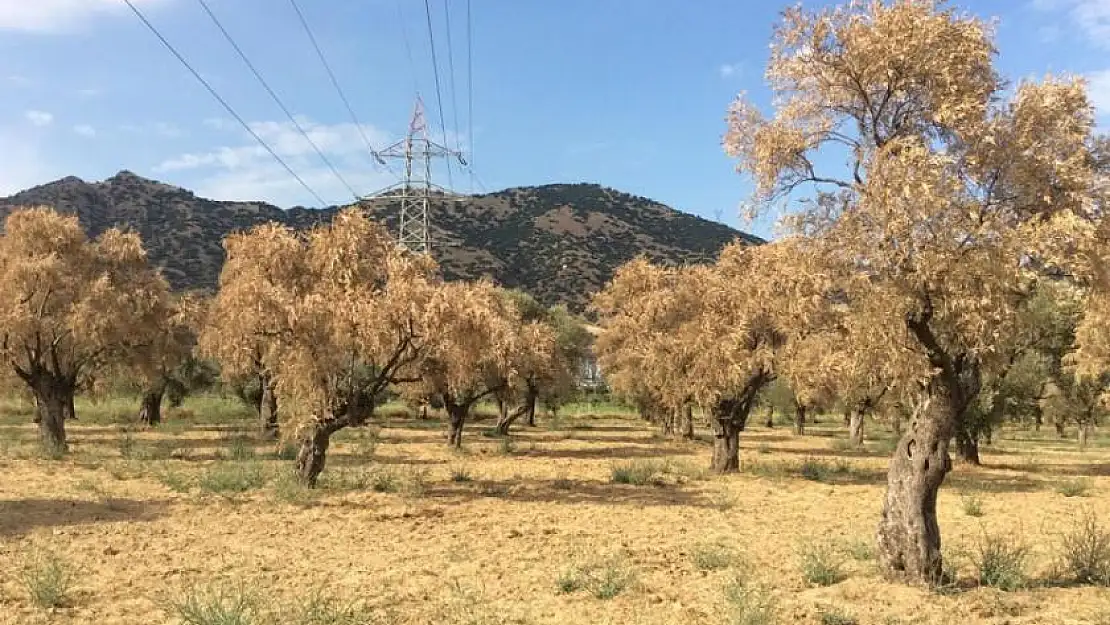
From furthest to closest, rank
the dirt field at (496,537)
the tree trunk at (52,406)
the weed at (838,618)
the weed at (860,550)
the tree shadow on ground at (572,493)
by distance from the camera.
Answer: the tree trunk at (52,406), the tree shadow on ground at (572,493), the weed at (860,550), the dirt field at (496,537), the weed at (838,618)

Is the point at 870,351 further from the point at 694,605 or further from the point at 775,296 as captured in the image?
the point at 694,605

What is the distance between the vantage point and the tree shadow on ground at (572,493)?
18.9m

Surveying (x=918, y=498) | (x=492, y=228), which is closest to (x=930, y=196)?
(x=918, y=498)

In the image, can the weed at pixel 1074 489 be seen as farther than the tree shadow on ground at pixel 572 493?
Yes

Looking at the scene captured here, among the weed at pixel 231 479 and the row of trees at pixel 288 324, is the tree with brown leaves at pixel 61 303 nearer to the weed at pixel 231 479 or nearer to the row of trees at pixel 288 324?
the row of trees at pixel 288 324

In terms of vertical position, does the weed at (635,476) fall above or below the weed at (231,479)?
below

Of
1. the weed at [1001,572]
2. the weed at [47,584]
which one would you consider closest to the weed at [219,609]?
the weed at [47,584]

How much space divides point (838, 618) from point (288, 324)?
14.1 meters

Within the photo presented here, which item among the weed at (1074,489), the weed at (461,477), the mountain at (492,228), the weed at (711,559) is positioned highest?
the mountain at (492,228)

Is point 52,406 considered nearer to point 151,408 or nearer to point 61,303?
point 61,303

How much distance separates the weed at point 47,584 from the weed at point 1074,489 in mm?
25055

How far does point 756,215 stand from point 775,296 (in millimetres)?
1488

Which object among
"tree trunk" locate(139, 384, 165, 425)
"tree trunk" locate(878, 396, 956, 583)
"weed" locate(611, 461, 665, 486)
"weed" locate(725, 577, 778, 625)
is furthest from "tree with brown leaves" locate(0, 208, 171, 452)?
"tree trunk" locate(878, 396, 956, 583)

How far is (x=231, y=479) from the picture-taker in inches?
747
